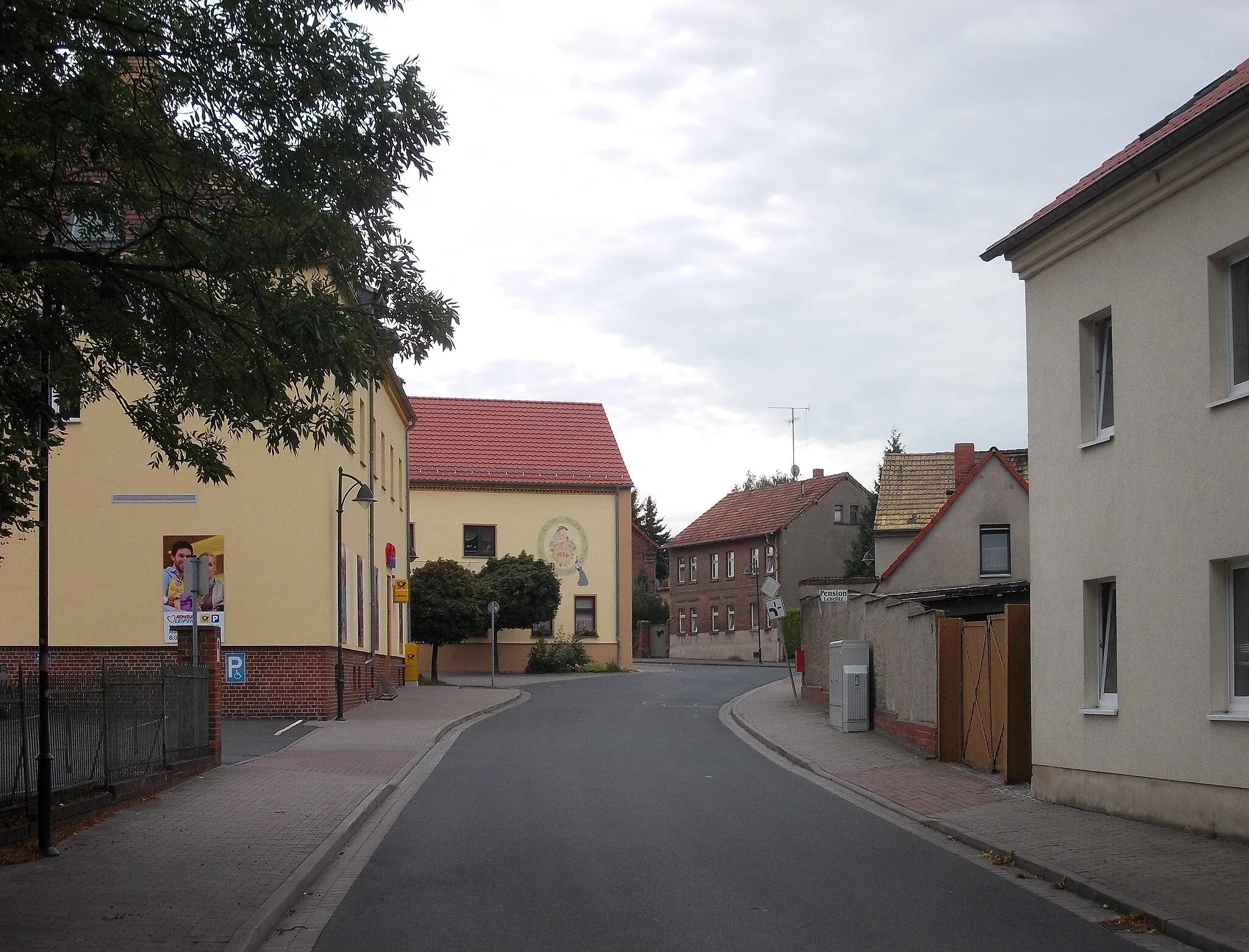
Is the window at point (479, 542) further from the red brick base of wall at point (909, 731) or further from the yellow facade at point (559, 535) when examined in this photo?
the red brick base of wall at point (909, 731)

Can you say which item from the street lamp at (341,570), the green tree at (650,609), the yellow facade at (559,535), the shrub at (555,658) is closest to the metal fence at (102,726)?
the street lamp at (341,570)

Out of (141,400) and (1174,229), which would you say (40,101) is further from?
(1174,229)

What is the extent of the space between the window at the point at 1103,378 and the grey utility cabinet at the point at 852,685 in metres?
10.1

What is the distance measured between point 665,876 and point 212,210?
19.5 feet

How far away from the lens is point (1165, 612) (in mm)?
13188

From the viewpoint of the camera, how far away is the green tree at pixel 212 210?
970 cm

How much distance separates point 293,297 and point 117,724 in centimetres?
627

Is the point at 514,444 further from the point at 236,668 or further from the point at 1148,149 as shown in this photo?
the point at 1148,149

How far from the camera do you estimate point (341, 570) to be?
28.6 m

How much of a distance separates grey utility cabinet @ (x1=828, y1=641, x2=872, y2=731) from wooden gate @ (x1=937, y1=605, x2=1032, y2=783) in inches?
185

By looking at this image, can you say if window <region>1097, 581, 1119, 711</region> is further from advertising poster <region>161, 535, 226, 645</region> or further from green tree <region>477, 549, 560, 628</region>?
green tree <region>477, 549, 560, 628</region>

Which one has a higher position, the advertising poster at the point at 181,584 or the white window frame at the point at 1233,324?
the white window frame at the point at 1233,324

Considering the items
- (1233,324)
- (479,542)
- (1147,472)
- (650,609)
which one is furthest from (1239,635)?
(650,609)

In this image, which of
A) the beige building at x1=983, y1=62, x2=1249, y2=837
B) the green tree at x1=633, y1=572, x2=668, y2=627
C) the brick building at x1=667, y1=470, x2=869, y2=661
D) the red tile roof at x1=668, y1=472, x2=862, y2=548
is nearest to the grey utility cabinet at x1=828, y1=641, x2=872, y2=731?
the beige building at x1=983, y1=62, x2=1249, y2=837
